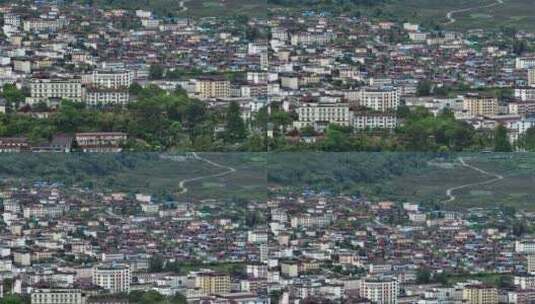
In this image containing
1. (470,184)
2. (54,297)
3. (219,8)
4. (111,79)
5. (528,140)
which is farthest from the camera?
(470,184)

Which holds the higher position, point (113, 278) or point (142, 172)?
point (142, 172)

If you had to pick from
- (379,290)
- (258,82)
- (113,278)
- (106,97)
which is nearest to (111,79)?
(106,97)

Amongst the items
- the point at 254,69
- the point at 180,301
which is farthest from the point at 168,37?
the point at 180,301

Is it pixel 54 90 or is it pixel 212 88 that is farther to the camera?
pixel 212 88

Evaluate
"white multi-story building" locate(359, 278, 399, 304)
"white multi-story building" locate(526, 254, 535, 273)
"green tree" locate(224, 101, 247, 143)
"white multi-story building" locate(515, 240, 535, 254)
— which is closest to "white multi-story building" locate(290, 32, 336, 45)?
"green tree" locate(224, 101, 247, 143)

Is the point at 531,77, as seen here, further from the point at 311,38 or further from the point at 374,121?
the point at 311,38

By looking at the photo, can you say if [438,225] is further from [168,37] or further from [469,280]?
[168,37]
